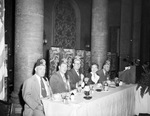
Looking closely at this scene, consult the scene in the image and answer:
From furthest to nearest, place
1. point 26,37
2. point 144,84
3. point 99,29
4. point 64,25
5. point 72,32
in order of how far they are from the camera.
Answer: point 72,32 → point 64,25 → point 99,29 → point 26,37 → point 144,84

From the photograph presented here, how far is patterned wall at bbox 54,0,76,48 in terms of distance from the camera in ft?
40.6

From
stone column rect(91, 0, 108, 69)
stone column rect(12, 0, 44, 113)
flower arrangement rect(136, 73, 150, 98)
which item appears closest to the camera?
flower arrangement rect(136, 73, 150, 98)

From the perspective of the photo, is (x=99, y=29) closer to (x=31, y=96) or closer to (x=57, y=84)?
(x=57, y=84)

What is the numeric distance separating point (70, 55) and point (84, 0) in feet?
26.3

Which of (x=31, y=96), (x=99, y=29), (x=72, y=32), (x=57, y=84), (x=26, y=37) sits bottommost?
(x=31, y=96)

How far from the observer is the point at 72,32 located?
13.9 metres

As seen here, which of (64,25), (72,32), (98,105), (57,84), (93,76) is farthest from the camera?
(72,32)

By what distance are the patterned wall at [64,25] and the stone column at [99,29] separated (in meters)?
4.19

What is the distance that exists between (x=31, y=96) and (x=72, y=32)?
10459 millimetres

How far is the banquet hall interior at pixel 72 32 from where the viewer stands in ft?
18.2

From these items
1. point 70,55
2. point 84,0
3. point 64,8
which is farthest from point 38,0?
point 84,0

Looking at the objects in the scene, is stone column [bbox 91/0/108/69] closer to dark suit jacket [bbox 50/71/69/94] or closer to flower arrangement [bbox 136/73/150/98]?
flower arrangement [bbox 136/73/150/98]

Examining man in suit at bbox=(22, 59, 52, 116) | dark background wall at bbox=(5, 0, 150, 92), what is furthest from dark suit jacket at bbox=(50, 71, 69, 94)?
dark background wall at bbox=(5, 0, 150, 92)

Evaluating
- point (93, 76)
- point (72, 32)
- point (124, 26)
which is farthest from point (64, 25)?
point (93, 76)
